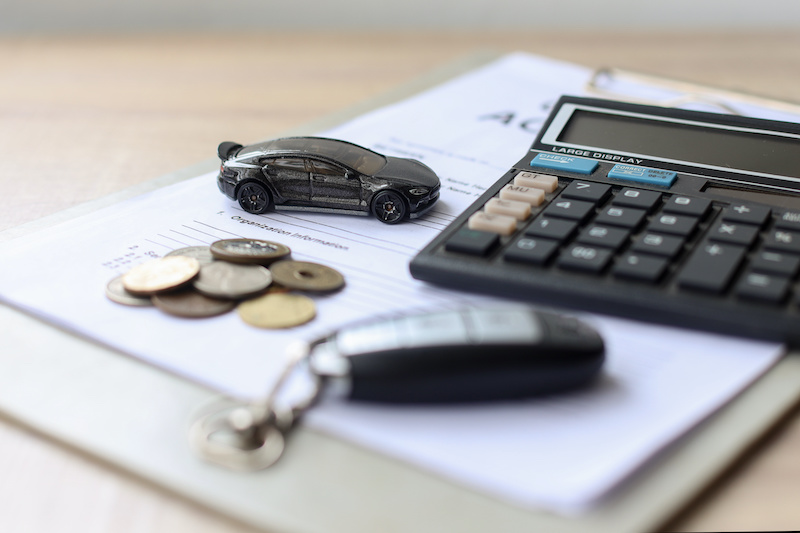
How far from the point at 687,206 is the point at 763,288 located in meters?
0.09

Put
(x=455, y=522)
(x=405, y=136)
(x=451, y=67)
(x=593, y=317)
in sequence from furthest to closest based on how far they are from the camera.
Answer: (x=451, y=67) → (x=405, y=136) → (x=593, y=317) → (x=455, y=522)

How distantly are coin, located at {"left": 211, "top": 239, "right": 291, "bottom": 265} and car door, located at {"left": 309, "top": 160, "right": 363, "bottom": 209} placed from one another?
0.19 feet

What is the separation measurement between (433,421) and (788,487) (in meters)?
0.14

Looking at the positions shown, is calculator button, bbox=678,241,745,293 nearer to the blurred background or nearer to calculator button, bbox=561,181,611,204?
calculator button, bbox=561,181,611,204

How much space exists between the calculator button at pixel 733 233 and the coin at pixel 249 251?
235 mm

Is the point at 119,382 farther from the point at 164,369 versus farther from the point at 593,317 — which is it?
the point at 593,317

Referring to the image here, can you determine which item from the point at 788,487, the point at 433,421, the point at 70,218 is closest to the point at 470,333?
the point at 433,421

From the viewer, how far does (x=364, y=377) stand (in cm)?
33

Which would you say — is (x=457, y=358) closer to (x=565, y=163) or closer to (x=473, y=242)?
(x=473, y=242)

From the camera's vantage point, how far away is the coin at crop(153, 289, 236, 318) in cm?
41

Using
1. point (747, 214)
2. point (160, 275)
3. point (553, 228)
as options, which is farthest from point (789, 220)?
point (160, 275)

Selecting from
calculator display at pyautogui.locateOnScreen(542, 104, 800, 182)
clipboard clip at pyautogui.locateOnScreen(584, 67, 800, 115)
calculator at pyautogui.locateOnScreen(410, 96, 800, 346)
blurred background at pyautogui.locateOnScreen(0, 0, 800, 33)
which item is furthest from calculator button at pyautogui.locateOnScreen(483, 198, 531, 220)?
blurred background at pyautogui.locateOnScreen(0, 0, 800, 33)

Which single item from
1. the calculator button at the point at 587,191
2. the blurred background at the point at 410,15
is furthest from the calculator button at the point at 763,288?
the blurred background at the point at 410,15

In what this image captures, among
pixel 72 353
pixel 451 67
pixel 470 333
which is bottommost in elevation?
pixel 72 353
